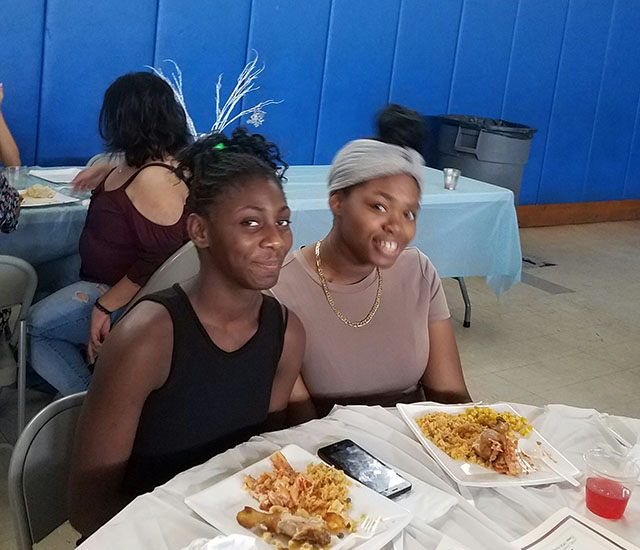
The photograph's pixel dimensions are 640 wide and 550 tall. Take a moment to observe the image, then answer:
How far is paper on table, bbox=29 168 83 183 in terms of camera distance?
2.99m

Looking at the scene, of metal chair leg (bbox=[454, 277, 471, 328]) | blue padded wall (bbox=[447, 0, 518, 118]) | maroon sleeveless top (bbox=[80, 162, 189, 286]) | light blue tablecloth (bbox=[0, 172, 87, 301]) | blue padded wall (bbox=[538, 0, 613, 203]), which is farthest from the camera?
blue padded wall (bbox=[538, 0, 613, 203])

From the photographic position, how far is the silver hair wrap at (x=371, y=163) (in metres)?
1.58

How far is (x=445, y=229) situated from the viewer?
3508mm

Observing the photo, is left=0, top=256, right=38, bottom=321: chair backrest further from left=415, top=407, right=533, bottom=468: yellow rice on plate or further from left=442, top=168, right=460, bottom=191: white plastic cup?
left=442, top=168, right=460, bottom=191: white plastic cup

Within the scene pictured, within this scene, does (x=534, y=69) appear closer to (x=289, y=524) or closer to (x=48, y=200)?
(x=48, y=200)


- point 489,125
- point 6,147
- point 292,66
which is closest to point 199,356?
point 6,147

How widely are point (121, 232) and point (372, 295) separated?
3.28 feet

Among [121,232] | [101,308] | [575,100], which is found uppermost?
[575,100]

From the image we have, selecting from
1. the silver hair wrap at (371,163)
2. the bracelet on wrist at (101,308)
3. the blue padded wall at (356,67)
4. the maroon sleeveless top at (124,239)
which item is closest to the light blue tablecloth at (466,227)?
the blue padded wall at (356,67)

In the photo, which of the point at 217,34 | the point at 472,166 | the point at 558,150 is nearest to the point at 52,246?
the point at 217,34

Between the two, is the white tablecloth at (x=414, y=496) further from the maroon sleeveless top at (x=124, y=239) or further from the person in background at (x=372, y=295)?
the maroon sleeveless top at (x=124, y=239)

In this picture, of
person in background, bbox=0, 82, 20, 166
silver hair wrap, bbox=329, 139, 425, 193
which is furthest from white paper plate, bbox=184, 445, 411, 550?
person in background, bbox=0, 82, 20, 166

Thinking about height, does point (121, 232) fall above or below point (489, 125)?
below

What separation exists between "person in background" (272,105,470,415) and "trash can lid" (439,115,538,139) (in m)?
3.52
